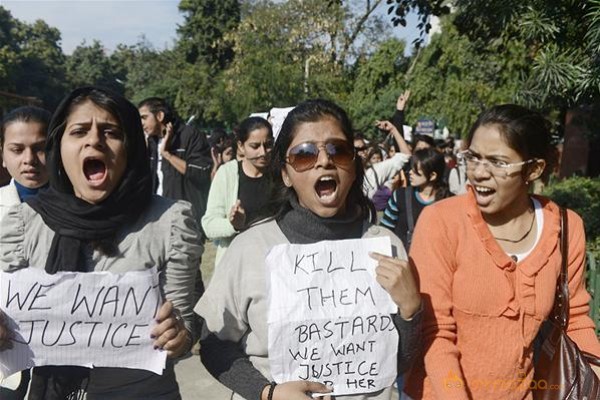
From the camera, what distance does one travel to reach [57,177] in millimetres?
1975

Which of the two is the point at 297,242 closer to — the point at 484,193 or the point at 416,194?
the point at 484,193

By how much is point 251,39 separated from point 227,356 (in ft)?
81.1

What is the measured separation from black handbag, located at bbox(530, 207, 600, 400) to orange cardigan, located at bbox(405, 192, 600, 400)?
50 millimetres

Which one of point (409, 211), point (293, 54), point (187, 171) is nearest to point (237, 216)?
point (409, 211)

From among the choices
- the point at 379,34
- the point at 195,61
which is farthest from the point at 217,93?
the point at 195,61

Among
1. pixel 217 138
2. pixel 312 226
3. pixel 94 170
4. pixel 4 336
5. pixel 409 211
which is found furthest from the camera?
pixel 217 138

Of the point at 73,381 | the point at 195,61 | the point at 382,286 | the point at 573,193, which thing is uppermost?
the point at 195,61

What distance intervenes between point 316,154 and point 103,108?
0.73 metres

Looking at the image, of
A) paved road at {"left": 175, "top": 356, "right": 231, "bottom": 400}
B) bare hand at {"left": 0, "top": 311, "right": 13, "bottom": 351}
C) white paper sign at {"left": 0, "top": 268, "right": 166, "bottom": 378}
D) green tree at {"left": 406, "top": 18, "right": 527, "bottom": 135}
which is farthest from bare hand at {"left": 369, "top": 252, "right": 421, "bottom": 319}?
green tree at {"left": 406, "top": 18, "right": 527, "bottom": 135}

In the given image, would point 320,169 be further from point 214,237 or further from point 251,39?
point 251,39

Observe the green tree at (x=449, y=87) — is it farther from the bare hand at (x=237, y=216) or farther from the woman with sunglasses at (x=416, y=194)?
the bare hand at (x=237, y=216)

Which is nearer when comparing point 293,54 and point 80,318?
point 80,318

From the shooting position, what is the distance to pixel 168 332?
188cm

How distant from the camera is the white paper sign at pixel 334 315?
1937 millimetres
